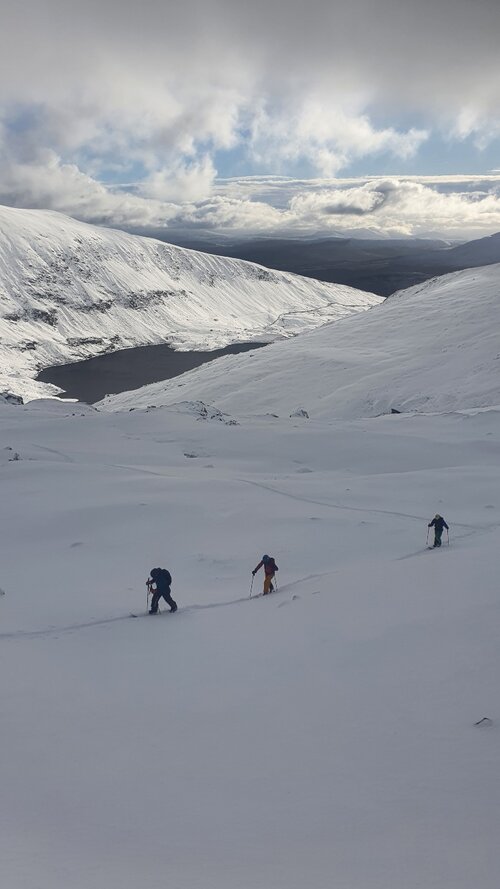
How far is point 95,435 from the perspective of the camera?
26.4m

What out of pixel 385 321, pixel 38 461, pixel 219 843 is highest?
pixel 385 321

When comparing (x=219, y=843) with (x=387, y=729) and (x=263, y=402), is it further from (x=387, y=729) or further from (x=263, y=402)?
(x=263, y=402)

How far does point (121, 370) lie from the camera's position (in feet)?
411

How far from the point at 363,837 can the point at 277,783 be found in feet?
3.21

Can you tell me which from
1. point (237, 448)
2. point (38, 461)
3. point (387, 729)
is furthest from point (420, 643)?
point (237, 448)

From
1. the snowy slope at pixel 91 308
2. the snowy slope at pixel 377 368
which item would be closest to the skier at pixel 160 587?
the snowy slope at pixel 377 368

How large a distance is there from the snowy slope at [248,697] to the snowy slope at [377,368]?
2669 centimetres

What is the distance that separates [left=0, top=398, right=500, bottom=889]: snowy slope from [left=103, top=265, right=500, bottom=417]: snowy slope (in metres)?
26.7

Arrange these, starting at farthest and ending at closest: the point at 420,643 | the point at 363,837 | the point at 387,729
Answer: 1. the point at 420,643
2. the point at 387,729
3. the point at 363,837

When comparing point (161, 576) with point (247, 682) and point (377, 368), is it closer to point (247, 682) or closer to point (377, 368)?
point (247, 682)

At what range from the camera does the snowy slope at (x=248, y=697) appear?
4.64 m

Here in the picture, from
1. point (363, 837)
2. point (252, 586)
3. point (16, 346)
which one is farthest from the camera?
point (16, 346)

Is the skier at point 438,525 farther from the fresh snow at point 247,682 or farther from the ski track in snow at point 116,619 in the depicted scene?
the ski track in snow at point 116,619

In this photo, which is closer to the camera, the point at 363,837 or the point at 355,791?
the point at 363,837
